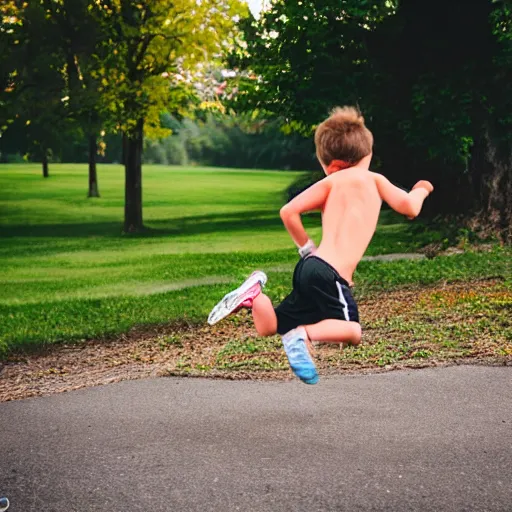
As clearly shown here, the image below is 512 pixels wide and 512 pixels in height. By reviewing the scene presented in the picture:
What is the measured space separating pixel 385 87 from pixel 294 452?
13.8 meters

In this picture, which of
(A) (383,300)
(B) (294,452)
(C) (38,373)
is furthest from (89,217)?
(B) (294,452)

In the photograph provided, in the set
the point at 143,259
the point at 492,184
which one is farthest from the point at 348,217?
the point at 143,259

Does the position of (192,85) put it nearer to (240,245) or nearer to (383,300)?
(240,245)

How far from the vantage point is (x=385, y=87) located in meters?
19.7

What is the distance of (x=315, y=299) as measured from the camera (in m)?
3.18

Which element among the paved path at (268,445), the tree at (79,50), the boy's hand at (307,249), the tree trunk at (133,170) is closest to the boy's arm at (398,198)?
the boy's hand at (307,249)

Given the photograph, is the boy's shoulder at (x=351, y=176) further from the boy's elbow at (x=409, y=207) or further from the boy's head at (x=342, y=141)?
the boy's elbow at (x=409, y=207)

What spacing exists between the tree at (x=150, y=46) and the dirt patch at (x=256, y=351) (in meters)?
11.9

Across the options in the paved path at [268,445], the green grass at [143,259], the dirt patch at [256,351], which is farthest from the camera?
the green grass at [143,259]

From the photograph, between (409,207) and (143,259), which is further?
(143,259)

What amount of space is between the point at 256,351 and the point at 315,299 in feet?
25.2

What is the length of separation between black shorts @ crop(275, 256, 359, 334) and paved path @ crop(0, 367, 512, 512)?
10.8ft

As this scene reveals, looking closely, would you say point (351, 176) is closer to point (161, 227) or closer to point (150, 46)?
point (150, 46)

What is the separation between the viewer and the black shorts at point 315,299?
3.14 meters
